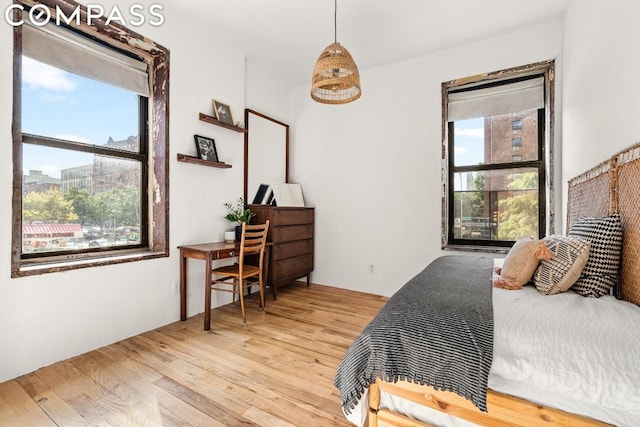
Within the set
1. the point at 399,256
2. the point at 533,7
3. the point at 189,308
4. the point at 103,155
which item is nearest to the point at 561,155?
the point at 533,7

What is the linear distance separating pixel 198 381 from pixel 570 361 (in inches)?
70.8

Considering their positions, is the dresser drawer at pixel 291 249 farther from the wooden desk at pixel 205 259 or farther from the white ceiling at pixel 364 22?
the white ceiling at pixel 364 22

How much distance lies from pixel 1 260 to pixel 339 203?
3015 millimetres

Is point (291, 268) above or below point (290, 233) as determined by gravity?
below

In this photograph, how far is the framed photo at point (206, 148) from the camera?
9.30 ft

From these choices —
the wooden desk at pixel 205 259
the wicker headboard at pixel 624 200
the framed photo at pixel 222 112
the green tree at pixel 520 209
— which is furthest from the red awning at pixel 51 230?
the green tree at pixel 520 209

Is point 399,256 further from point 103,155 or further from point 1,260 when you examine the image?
point 1,260

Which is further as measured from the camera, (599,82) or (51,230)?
(51,230)

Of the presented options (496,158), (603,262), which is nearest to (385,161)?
(496,158)

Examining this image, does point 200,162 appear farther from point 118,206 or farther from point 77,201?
point 77,201

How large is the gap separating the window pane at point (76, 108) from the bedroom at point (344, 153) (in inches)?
11.7

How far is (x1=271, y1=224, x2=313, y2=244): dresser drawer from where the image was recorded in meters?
3.24

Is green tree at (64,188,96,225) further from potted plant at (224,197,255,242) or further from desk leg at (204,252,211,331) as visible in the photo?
potted plant at (224,197,255,242)

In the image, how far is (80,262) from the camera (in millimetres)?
2059
